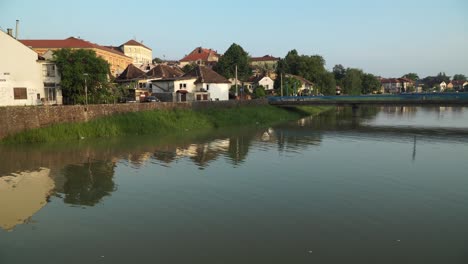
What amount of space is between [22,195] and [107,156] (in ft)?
30.8

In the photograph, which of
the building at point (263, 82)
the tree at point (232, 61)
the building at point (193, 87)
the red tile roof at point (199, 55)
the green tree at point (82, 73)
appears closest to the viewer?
the green tree at point (82, 73)

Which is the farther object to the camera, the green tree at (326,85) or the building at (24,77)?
the green tree at (326,85)

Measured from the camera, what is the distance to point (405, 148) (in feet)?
96.9

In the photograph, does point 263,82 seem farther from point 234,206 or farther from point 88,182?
point 234,206

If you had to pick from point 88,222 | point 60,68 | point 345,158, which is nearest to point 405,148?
point 345,158

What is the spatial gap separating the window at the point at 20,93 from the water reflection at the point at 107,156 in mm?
13197

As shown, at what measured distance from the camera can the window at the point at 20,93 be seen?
40.5m

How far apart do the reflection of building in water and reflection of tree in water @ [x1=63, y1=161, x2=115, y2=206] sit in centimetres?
90

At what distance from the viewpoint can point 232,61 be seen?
90.7m

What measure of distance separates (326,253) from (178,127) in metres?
32.4

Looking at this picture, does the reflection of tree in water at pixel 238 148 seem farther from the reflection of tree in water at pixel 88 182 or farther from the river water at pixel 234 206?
the reflection of tree in water at pixel 88 182

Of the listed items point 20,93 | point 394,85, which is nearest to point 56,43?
point 20,93

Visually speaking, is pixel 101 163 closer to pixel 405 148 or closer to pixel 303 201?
pixel 303 201

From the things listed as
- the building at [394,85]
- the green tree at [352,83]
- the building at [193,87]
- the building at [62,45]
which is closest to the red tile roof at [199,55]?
the building at [62,45]
